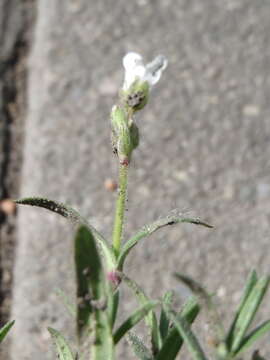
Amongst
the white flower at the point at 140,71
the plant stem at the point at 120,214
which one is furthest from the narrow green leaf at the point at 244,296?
the white flower at the point at 140,71

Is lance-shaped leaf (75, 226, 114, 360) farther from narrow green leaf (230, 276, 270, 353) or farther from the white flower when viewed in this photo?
the white flower

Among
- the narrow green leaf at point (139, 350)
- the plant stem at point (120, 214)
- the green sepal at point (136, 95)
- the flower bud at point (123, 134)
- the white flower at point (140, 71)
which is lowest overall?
the narrow green leaf at point (139, 350)

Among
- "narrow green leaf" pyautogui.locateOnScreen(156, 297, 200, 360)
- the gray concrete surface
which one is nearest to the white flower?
"narrow green leaf" pyautogui.locateOnScreen(156, 297, 200, 360)

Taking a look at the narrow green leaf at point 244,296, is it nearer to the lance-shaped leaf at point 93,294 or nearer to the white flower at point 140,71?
the lance-shaped leaf at point 93,294

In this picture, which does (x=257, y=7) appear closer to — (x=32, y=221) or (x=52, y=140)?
(x=52, y=140)

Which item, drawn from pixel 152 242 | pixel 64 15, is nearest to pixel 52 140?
pixel 152 242

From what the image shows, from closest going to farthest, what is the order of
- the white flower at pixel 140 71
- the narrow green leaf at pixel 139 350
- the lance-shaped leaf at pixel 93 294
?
1. the lance-shaped leaf at pixel 93 294
2. the narrow green leaf at pixel 139 350
3. the white flower at pixel 140 71

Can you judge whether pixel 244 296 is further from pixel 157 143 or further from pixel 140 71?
pixel 157 143
